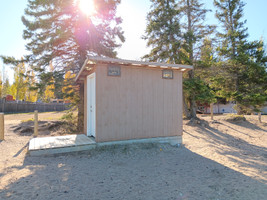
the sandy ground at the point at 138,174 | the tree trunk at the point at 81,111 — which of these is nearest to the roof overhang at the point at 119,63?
the sandy ground at the point at 138,174

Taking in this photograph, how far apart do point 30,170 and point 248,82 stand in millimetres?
12724

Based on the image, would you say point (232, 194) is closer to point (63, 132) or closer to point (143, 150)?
point (143, 150)

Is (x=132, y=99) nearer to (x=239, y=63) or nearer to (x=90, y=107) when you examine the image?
(x=90, y=107)

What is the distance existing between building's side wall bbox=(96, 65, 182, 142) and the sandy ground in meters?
0.52

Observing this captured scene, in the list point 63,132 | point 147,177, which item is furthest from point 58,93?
point 147,177

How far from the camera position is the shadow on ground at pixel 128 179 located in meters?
2.63

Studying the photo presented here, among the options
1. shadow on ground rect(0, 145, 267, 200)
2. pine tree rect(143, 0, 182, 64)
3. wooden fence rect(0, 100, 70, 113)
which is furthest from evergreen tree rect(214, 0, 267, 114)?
wooden fence rect(0, 100, 70, 113)

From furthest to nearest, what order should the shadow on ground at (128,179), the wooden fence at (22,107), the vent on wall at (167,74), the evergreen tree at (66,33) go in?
1. the wooden fence at (22,107)
2. the evergreen tree at (66,33)
3. the vent on wall at (167,74)
4. the shadow on ground at (128,179)

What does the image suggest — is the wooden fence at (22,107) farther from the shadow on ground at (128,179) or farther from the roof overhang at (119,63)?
the shadow on ground at (128,179)

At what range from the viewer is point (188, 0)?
11.3 metres

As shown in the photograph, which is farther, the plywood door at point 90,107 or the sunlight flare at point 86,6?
the sunlight flare at point 86,6

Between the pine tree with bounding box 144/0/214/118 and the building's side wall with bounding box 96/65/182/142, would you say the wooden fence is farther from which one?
the building's side wall with bounding box 96/65/182/142

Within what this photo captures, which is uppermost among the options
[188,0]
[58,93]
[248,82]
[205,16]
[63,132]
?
[188,0]

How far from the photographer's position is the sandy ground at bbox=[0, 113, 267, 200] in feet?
8.73
